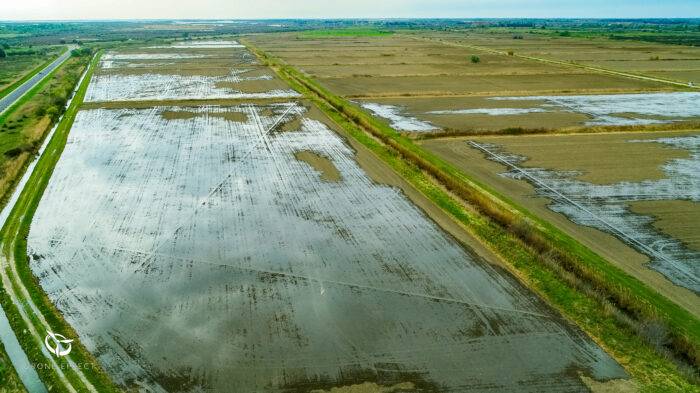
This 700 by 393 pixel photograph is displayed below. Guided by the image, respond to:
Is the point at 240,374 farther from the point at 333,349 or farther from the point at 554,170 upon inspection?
Result: the point at 554,170

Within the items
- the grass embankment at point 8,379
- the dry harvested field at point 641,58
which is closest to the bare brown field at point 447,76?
the dry harvested field at point 641,58

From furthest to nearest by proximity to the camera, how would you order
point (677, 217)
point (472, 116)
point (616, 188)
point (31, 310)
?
1. point (472, 116)
2. point (616, 188)
3. point (677, 217)
4. point (31, 310)

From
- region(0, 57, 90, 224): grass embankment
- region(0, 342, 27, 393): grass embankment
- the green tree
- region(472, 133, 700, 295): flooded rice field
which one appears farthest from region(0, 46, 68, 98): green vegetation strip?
region(472, 133, 700, 295): flooded rice field

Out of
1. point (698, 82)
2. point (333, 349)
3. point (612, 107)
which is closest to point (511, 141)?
point (612, 107)

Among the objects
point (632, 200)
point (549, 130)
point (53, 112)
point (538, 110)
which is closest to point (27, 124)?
point (53, 112)

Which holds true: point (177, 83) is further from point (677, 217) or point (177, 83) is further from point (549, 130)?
point (677, 217)

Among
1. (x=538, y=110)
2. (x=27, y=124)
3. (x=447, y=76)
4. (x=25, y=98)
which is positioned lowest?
(x=27, y=124)

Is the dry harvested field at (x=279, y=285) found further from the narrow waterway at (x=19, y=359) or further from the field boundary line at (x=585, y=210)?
the field boundary line at (x=585, y=210)
